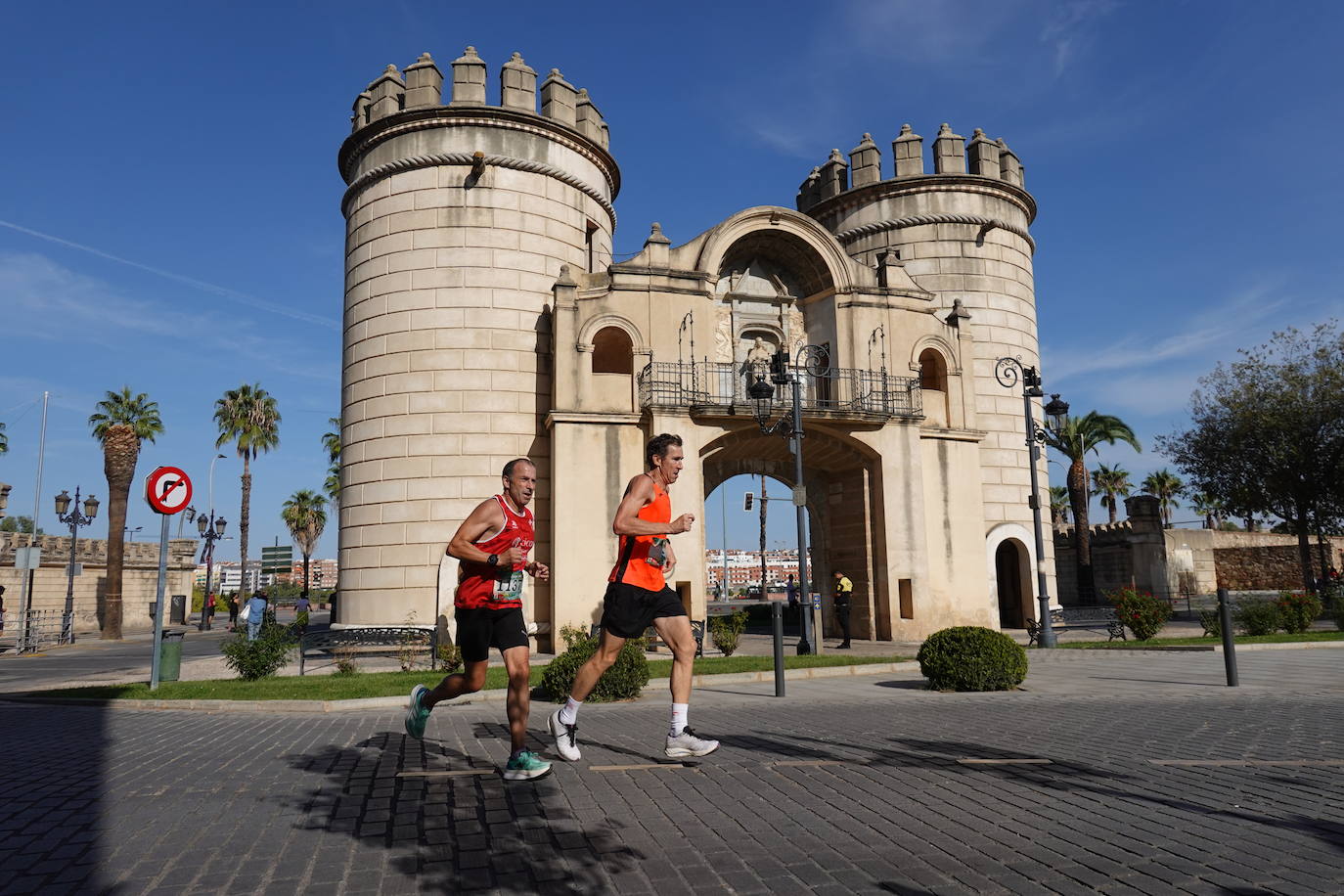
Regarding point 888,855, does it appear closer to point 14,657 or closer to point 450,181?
point 450,181

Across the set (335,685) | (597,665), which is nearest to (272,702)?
(335,685)

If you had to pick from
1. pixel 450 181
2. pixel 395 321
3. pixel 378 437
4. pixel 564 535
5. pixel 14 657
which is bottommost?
pixel 14 657

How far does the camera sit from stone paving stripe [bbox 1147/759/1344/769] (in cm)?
620

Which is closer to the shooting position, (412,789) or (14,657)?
(412,789)

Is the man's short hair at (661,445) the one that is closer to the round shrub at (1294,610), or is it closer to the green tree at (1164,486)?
the round shrub at (1294,610)

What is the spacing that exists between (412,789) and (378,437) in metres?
17.9

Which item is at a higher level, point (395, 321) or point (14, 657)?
point (395, 321)

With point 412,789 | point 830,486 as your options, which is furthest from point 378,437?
point 412,789

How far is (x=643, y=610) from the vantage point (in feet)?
21.4

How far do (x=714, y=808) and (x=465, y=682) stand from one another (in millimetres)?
2079

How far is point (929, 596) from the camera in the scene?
22.7 meters

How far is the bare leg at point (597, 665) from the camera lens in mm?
6406

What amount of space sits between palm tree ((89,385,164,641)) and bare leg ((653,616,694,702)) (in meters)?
32.5

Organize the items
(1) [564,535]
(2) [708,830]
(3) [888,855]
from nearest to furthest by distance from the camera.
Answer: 1. (3) [888,855]
2. (2) [708,830]
3. (1) [564,535]
